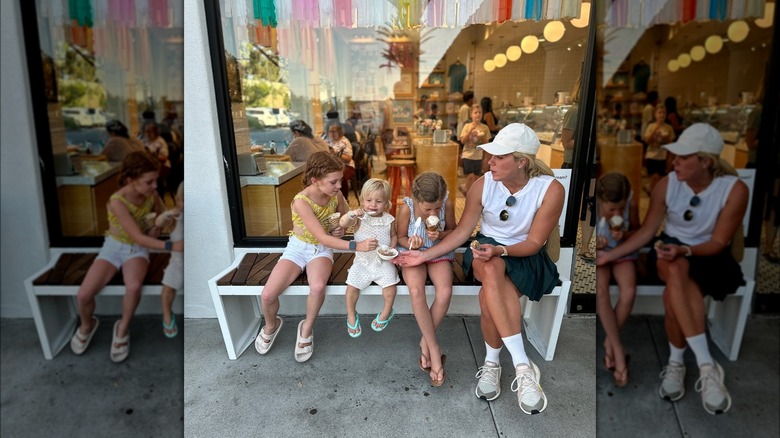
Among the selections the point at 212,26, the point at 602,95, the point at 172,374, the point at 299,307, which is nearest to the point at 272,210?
the point at 299,307

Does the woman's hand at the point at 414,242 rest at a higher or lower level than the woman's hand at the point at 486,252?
higher

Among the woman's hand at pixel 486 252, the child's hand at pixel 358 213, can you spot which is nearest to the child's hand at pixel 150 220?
the child's hand at pixel 358 213

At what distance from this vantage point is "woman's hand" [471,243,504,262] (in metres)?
1.39

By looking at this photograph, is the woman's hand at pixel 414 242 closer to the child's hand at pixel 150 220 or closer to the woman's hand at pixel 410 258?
the woman's hand at pixel 410 258

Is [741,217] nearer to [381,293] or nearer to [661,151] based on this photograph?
[661,151]

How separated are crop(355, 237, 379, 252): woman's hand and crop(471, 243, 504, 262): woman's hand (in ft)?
1.01

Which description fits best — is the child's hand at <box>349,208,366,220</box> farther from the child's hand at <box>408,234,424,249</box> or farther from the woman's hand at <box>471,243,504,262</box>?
the woman's hand at <box>471,243,504,262</box>

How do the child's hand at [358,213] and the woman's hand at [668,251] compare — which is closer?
the woman's hand at [668,251]

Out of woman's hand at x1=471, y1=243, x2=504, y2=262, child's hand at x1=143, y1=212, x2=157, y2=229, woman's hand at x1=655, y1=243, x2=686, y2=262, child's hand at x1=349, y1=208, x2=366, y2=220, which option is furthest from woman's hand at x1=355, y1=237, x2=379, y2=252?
woman's hand at x1=655, y1=243, x2=686, y2=262

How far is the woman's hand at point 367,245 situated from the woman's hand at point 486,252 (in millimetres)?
308

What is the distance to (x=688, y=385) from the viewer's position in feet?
1.90

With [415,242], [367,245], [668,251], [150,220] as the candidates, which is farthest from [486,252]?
[150,220]

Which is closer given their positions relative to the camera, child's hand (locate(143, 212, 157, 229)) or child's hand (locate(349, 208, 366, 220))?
child's hand (locate(143, 212, 157, 229))

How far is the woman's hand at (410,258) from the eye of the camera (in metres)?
1.43
